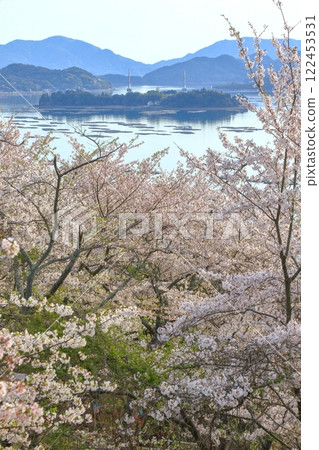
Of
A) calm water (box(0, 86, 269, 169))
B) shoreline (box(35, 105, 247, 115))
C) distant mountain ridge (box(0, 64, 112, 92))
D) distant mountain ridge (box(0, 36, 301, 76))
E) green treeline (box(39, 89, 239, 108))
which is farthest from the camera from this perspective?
distant mountain ridge (box(0, 36, 301, 76))

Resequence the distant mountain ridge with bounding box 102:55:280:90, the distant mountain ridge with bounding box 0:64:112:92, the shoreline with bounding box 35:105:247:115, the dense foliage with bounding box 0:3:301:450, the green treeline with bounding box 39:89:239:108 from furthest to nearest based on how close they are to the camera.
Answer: the distant mountain ridge with bounding box 102:55:280:90
the green treeline with bounding box 39:89:239:108
the shoreline with bounding box 35:105:247:115
the distant mountain ridge with bounding box 0:64:112:92
the dense foliage with bounding box 0:3:301:450

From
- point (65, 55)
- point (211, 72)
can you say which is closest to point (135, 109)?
point (211, 72)

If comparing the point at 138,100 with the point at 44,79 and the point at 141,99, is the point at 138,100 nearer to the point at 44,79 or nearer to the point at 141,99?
the point at 141,99

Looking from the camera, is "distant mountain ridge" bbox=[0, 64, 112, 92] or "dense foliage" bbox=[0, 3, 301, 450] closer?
"dense foliage" bbox=[0, 3, 301, 450]

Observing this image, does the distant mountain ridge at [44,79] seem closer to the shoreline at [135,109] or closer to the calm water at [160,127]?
the calm water at [160,127]

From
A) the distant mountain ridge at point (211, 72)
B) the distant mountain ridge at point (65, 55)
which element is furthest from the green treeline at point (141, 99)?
the distant mountain ridge at point (65, 55)

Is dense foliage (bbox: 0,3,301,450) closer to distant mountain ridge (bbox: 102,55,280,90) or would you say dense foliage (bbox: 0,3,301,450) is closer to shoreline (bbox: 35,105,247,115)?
shoreline (bbox: 35,105,247,115)

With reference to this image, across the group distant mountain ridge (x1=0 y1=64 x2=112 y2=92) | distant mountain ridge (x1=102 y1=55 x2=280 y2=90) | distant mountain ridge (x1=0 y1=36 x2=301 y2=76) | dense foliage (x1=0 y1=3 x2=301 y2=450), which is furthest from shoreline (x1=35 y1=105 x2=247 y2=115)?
dense foliage (x1=0 y1=3 x2=301 y2=450)
